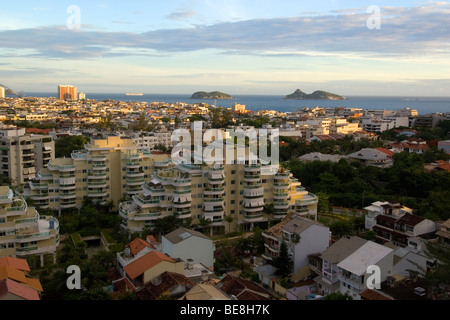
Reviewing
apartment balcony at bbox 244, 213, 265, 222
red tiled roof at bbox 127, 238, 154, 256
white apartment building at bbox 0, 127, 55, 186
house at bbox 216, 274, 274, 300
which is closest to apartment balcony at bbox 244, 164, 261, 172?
apartment balcony at bbox 244, 213, 265, 222

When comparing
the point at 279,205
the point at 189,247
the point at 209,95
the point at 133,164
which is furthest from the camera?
the point at 209,95

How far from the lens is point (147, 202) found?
39.0 ft

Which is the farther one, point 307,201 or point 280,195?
point 307,201

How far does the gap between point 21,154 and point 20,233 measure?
28.9ft

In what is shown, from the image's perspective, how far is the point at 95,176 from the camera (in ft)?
45.3

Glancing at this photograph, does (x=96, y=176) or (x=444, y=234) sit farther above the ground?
(x=96, y=176)

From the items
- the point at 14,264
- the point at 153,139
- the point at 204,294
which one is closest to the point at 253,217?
the point at 204,294

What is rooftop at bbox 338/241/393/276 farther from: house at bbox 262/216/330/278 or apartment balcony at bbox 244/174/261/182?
apartment balcony at bbox 244/174/261/182

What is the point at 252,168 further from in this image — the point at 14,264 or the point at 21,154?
the point at 21,154

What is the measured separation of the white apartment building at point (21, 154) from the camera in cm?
1731

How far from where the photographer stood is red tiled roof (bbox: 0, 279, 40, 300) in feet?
20.5

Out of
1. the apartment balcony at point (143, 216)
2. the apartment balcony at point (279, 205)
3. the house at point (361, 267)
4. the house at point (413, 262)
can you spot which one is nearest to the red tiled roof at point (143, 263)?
the house at point (361, 267)

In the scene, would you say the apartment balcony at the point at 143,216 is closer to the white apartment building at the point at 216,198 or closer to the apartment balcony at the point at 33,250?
the white apartment building at the point at 216,198
